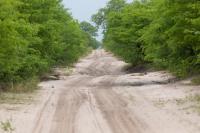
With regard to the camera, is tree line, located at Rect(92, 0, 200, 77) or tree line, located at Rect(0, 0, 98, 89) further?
tree line, located at Rect(92, 0, 200, 77)

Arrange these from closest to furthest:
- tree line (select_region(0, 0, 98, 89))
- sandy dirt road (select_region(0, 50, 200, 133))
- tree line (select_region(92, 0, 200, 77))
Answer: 1. sandy dirt road (select_region(0, 50, 200, 133))
2. tree line (select_region(0, 0, 98, 89))
3. tree line (select_region(92, 0, 200, 77))

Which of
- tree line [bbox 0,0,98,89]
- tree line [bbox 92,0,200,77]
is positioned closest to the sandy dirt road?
tree line [bbox 0,0,98,89]

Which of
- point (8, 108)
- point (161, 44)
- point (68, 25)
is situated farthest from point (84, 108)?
point (68, 25)

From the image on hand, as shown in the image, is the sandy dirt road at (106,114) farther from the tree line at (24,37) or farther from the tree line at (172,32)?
the tree line at (172,32)

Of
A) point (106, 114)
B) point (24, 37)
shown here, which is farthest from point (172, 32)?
point (106, 114)

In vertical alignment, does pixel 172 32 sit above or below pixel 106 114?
above

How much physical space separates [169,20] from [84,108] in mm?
12882

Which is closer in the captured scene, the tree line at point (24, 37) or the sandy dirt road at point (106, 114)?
the sandy dirt road at point (106, 114)

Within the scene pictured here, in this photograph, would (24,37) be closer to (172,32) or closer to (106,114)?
(172,32)

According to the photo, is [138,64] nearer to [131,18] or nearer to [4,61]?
[131,18]

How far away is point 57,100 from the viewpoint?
27.0 meters

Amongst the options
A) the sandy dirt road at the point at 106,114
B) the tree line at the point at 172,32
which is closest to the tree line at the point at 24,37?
the sandy dirt road at the point at 106,114

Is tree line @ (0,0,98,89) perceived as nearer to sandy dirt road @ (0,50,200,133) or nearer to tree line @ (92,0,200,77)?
sandy dirt road @ (0,50,200,133)

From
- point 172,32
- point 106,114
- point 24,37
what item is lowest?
point 106,114
